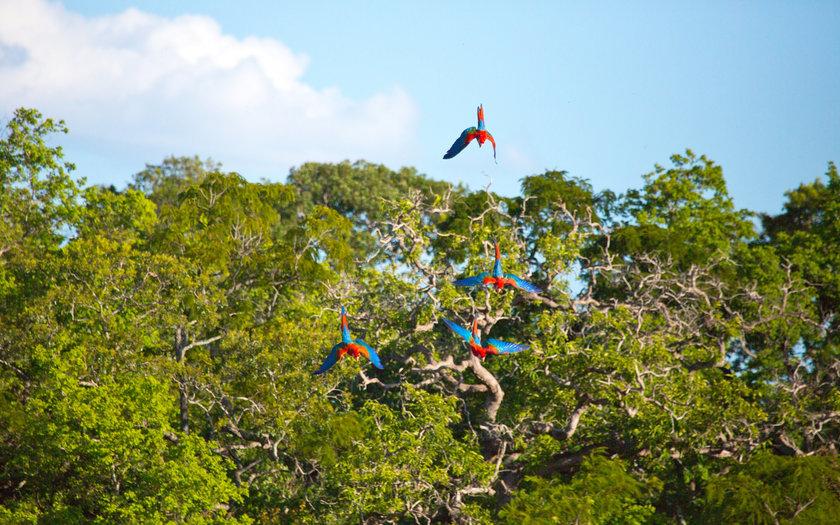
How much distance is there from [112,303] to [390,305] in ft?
18.4

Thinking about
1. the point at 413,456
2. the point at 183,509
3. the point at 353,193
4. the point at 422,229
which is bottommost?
the point at 183,509

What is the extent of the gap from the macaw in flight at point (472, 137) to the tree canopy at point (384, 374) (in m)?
5.71

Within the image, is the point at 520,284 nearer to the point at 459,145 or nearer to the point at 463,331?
the point at 463,331

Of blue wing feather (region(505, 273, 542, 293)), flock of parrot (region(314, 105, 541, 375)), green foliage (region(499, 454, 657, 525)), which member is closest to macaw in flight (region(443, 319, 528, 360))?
flock of parrot (region(314, 105, 541, 375))

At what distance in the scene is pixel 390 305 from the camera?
2523 cm

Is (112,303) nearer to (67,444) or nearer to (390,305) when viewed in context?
(67,444)

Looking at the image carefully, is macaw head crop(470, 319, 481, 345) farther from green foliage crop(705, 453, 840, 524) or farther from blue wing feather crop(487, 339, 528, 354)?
green foliage crop(705, 453, 840, 524)

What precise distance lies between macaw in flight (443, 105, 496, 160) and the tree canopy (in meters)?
5.71

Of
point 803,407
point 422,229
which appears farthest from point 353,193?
point 803,407

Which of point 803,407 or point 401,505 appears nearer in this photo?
point 401,505

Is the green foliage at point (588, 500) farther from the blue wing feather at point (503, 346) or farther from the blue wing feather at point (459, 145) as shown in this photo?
the blue wing feather at point (459, 145)

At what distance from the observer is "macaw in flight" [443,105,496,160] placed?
17.7 m

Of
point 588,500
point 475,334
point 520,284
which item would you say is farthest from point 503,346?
point 588,500

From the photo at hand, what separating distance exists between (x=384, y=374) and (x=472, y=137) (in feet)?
41.6
